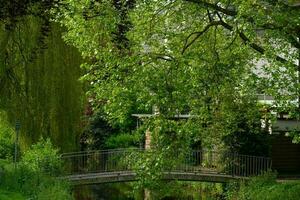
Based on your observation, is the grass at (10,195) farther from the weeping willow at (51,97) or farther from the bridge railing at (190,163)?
the bridge railing at (190,163)

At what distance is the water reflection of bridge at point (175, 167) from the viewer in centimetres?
2109

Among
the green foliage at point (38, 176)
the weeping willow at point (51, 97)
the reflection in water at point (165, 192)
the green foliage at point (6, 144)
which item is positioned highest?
the weeping willow at point (51, 97)

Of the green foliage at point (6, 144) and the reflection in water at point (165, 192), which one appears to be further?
the reflection in water at point (165, 192)

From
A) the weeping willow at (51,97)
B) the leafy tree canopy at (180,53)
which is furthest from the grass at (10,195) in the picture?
the weeping willow at (51,97)

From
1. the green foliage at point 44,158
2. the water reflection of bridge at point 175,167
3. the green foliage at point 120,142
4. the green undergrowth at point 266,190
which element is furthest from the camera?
the green foliage at point 120,142

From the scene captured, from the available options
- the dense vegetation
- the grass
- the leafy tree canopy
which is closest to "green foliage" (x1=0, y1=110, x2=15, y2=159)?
the dense vegetation

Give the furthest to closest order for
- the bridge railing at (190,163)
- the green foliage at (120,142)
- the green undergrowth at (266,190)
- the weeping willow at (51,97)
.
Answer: the green foliage at (120,142)
the bridge railing at (190,163)
the weeping willow at (51,97)
the green undergrowth at (266,190)

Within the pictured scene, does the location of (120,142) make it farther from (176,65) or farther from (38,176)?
(176,65)

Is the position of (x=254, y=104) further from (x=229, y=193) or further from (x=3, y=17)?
(x=3, y=17)

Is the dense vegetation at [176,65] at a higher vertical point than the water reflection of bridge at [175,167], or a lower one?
higher

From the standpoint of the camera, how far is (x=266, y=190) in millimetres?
16484

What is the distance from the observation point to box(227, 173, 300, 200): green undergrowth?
50.6ft

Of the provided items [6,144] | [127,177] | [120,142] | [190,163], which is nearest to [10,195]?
[127,177]

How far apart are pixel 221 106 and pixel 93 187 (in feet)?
→ 51.8
